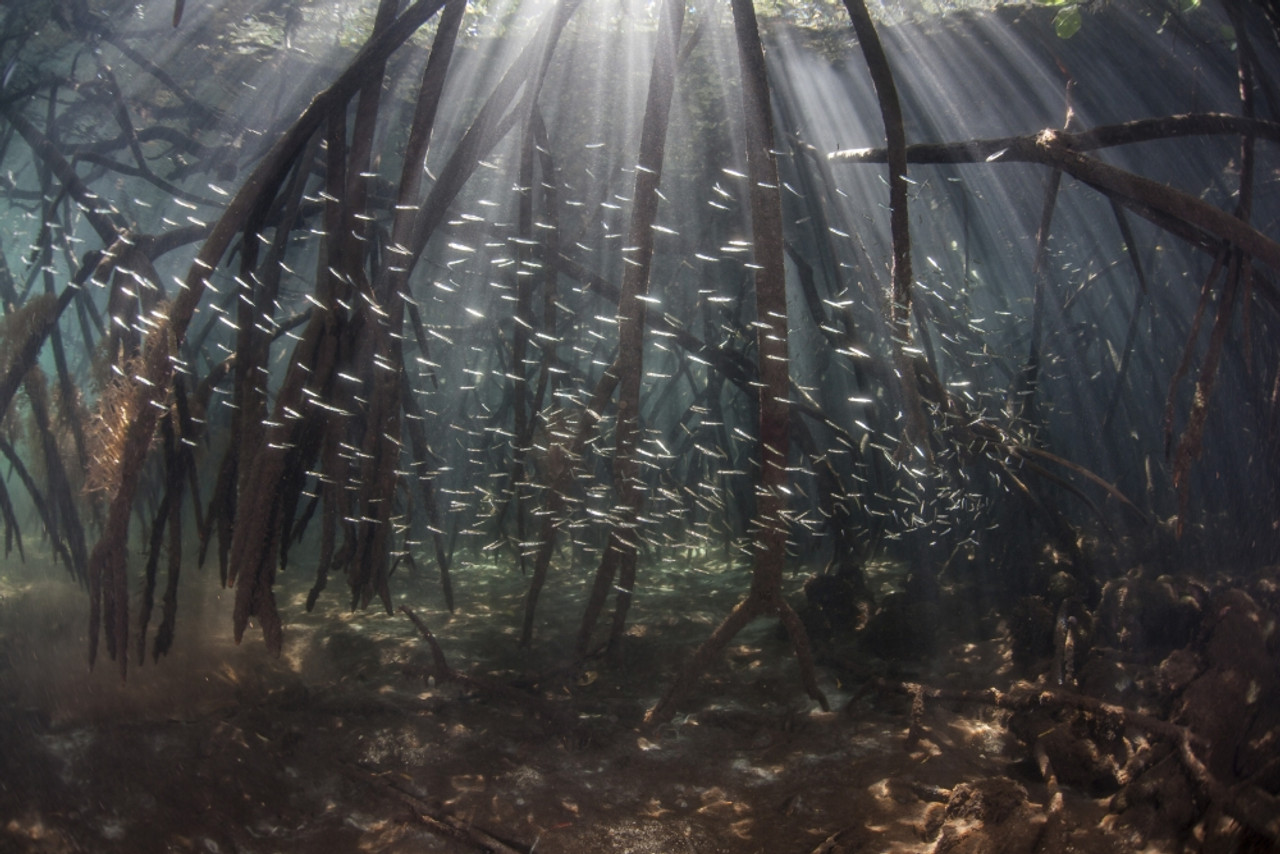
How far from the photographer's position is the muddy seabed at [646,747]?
7.64 feet

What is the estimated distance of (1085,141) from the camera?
3035mm

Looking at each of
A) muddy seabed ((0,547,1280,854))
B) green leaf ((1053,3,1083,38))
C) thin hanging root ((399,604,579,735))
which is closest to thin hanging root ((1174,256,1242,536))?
muddy seabed ((0,547,1280,854))

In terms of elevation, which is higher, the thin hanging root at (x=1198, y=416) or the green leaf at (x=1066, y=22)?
the green leaf at (x=1066, y=22)

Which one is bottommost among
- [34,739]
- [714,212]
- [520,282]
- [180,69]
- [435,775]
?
[435,775]

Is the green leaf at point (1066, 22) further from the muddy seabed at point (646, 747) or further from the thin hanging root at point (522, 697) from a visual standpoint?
the thin hanging root at point (522, 697)

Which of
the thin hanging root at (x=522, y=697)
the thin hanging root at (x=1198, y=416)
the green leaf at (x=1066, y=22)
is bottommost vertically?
the thin hanging root at (x=522, y=697)

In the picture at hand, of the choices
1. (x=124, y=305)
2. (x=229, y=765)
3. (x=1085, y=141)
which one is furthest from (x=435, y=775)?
(x=1085, y=141)

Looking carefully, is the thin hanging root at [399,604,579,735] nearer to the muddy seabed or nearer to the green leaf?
the muddy seabed

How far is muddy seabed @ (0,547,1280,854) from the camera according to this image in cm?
233

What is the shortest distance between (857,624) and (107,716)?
4.88 meters

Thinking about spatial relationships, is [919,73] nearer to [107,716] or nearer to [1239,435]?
[1239,435]

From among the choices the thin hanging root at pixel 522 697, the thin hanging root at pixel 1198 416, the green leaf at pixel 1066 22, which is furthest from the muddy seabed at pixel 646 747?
the green leaf at pixel 1066 22

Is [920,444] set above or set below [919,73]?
below

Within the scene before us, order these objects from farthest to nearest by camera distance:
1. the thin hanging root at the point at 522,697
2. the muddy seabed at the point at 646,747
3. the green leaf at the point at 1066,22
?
1. the green leaf at the point at 1066,22
2. the thin hanging root at the point at 522,697
3. the muddy seabed at the point at 646,747
